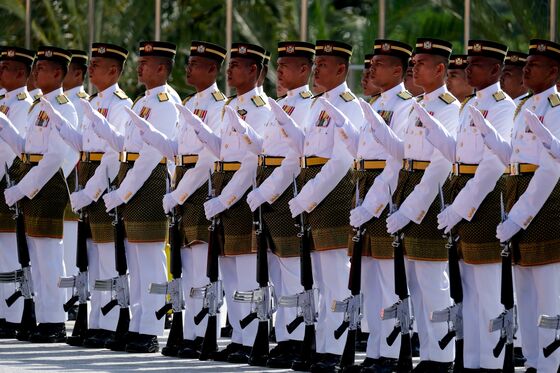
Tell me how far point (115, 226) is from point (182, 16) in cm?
1365

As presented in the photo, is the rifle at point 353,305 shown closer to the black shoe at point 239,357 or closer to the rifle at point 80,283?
the black shoe at point 239,357

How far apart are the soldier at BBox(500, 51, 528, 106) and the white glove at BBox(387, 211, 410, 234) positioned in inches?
56.9

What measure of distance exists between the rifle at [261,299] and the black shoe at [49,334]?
205cm

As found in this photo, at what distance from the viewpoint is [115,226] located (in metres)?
13.1

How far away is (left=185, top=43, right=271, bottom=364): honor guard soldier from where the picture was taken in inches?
487

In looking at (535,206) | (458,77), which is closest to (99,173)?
(458,77)

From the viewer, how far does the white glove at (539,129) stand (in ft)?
33.4

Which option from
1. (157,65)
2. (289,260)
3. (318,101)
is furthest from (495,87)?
(157,65)

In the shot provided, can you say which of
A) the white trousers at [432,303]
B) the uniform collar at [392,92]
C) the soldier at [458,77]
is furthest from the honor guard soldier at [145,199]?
the white trousers at [432,303]

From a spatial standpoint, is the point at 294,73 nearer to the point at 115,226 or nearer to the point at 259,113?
the point at 259,113

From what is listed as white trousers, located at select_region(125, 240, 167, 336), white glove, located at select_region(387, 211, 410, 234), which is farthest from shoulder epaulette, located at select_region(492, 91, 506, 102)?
white trousers, located at select_region(125, 240, 167, 336)

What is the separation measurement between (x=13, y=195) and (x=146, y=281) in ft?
4.64

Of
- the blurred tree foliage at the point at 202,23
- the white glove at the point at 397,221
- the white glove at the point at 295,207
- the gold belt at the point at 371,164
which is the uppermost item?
the blurred tree foliage at the point at 202,23

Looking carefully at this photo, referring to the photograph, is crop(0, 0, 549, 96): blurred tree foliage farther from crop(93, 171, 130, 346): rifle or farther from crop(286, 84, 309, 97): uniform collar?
crop(286, 84, 309, 97): uniform collar
